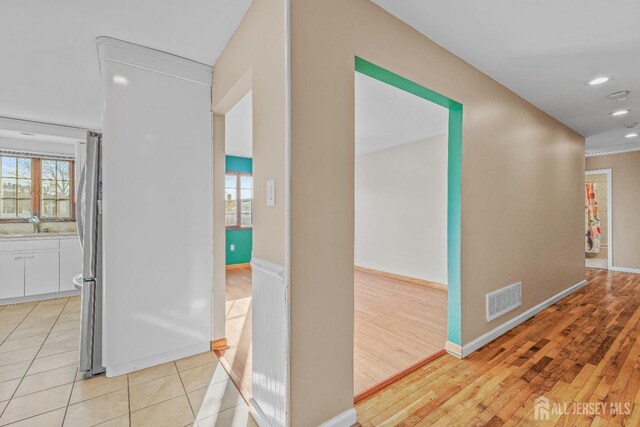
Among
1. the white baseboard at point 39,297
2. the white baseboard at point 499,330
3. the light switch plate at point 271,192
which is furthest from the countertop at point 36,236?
the white baseboard at point 499,330

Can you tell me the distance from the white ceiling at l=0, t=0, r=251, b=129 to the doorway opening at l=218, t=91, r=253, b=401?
0.82 m

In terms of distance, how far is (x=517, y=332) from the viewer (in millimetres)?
2785

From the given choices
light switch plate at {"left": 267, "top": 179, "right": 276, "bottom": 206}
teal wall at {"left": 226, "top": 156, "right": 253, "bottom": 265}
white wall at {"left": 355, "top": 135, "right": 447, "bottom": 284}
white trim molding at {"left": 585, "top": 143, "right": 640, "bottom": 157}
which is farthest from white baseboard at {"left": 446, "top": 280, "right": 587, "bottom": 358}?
teal wall at {"left": 226, "top": 156, "right": 253, "bottom": 265}

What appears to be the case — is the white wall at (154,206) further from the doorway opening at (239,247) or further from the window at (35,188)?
the window at (35,188)

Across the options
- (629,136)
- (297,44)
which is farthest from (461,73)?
(629,136)

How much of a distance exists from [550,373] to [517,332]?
29.1 inches

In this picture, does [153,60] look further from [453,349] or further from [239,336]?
[453,349]

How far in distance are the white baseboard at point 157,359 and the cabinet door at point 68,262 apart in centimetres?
271

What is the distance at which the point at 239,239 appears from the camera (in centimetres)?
646

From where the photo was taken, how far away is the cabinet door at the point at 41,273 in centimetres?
370

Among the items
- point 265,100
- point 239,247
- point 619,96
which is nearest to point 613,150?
point 619,96

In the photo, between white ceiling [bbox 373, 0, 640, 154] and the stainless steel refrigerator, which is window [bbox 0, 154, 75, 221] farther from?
white ceiling [bbox 373, 0, 640, 154]

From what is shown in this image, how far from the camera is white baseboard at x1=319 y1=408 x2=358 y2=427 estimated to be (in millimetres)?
1504

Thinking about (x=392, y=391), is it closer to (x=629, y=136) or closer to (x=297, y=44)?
(x=297, y=44)
